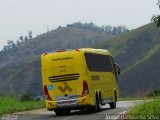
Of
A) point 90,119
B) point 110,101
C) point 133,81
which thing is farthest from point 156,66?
point 90,119

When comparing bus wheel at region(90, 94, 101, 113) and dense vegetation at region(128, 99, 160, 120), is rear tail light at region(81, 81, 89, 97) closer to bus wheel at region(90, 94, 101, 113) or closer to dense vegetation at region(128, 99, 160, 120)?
bus wheel at region(90, 94, 101, 113)

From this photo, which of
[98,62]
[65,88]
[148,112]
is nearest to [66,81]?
[65,88]

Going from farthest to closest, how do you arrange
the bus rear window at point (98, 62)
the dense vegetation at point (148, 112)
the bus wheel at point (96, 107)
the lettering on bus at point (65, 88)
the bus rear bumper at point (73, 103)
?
the bus rear window at point (98, 62) < the bus wheel at point (96, 107) < the lettering on bus at point (65, 88) < the bus rear bumper at point (73, 103) < the dense vegetation at point (148, 112)

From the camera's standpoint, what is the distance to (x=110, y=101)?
116 ft

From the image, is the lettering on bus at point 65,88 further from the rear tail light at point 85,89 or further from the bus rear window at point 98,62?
the bus rear window at point 98,62

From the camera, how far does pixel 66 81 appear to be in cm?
3033

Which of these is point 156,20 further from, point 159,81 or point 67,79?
point 159,81

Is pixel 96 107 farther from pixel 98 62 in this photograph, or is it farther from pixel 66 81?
pixel 98 62

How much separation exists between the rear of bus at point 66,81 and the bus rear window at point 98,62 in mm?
877

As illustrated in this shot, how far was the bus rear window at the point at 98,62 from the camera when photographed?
3132cm

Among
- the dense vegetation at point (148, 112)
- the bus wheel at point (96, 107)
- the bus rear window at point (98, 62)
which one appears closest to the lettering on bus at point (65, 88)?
the bus rear window at point (98, 62)

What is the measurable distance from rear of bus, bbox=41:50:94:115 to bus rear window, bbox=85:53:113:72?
0.88 metres

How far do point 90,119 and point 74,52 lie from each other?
612cm

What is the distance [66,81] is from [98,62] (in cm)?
351
